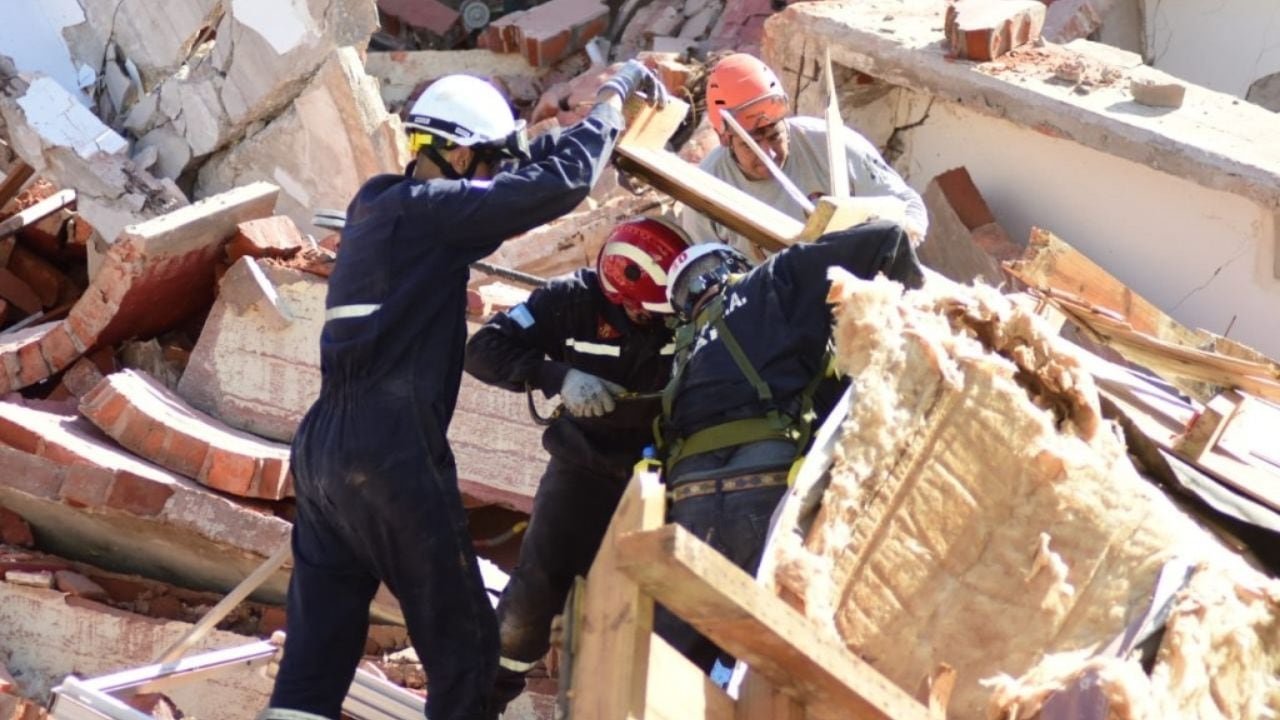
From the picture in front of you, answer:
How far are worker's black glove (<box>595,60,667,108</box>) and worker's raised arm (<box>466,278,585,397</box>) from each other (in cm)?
67

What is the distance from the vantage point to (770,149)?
570 cm

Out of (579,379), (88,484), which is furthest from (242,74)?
(579,379)

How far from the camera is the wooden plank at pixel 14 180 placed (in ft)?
26.3

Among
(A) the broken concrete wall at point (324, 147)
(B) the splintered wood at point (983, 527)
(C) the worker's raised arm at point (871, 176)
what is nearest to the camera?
(B) the splintered wood at point (983, 527)

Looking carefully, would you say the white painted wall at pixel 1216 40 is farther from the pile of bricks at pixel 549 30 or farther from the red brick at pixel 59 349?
the red brick at pixel 59 349

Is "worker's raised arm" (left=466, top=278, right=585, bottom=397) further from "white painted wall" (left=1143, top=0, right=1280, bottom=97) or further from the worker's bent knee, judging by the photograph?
"white painted wall" (left=1143, top=0, right=1280, bottom=97)

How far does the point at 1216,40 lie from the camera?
920 cm

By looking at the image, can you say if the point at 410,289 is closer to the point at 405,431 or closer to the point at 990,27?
the point at 405,431

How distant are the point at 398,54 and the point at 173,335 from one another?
11.0ft

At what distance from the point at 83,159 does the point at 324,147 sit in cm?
116

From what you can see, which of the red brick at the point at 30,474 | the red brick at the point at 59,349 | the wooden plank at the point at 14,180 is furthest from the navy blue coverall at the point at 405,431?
the wooden plank at the point at 14,180

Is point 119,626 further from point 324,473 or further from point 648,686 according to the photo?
point 648,686

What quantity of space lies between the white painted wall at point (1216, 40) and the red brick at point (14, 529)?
6.73 metres

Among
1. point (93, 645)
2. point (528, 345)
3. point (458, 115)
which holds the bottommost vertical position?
point (93, 645)
